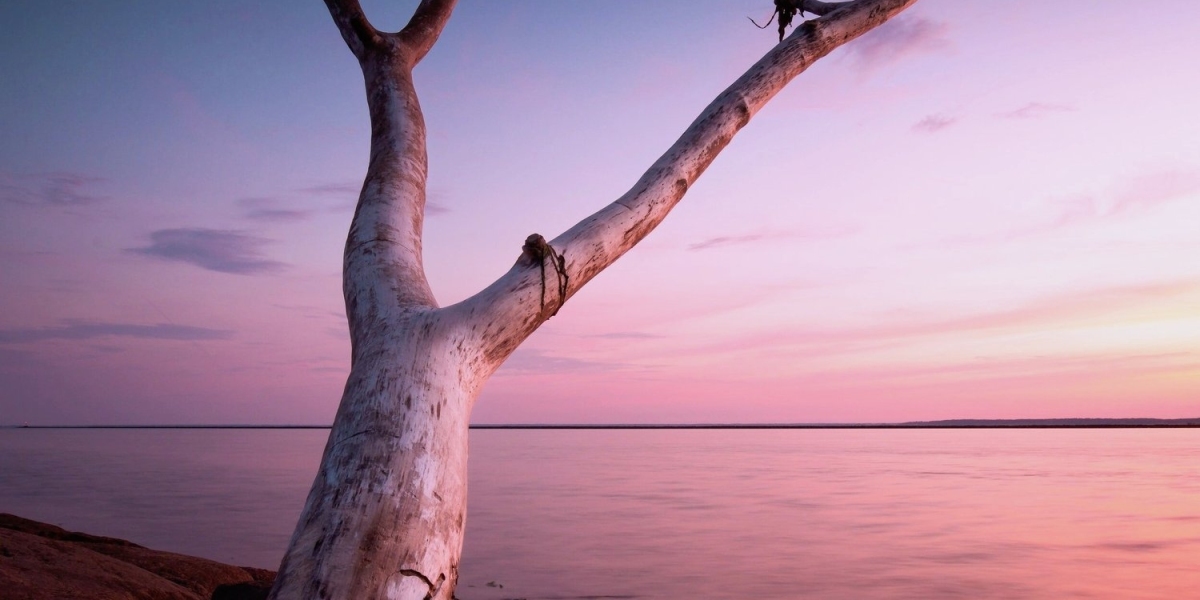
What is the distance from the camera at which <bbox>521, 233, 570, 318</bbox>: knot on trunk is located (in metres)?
2.27

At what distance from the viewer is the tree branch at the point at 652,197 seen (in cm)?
224

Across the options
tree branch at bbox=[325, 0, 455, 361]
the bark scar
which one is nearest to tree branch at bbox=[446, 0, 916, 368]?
tree branch at bbox=[325, 0, 455, 361]

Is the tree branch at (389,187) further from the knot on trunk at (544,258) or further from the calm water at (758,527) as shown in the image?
the calm water at (758,527)

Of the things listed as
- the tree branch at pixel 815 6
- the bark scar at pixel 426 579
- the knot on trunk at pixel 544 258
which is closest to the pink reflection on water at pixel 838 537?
the tree branch at pixel 815 6

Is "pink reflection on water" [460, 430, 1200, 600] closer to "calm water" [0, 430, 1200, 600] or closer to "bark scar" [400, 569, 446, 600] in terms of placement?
"calm water" [0, 430, 1200, 600]

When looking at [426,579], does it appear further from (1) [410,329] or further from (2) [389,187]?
(2) [389,187]

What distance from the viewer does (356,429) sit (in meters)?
1.93

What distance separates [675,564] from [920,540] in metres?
3.36

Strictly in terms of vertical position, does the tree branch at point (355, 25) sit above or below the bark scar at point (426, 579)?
above

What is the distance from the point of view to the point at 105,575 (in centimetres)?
447

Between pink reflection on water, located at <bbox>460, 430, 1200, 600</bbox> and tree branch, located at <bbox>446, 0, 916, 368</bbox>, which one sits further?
pink reflection on water, located at <bbox>460, 430, 1200, 600</bbox>

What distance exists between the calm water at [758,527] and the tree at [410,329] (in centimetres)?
481

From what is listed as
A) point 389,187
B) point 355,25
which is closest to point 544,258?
point 389,187

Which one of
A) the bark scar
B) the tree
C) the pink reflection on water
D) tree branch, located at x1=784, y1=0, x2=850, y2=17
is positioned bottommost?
the pink reflection on water
